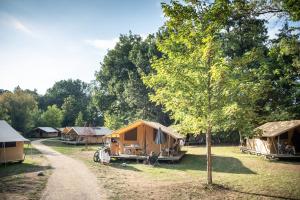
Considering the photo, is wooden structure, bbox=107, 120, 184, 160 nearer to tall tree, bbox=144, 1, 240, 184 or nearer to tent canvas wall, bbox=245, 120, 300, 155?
tent canvas wall, bbox=245, 120, 300, 155

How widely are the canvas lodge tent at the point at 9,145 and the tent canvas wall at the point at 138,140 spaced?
898cm

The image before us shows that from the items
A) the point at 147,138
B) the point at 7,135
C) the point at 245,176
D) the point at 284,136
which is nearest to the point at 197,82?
the point at 245,176

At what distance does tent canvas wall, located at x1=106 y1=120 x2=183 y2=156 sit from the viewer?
27125mm

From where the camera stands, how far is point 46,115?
81.9m

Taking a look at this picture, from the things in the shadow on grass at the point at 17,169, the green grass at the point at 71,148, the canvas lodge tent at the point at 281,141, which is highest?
the canvas lodge tent at the point at 281,141

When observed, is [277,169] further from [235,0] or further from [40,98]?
[40,98]

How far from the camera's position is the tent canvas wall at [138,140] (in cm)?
2712

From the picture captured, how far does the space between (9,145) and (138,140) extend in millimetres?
12327

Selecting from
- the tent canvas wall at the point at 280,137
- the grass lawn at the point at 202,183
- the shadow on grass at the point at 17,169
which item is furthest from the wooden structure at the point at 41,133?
the tent canvas wall at the point at 280,137

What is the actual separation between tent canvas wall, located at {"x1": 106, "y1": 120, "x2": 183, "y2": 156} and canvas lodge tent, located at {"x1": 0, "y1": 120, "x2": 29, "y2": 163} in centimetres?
898

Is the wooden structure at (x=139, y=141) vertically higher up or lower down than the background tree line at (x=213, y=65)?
lower down

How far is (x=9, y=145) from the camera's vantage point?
24234 millimetres

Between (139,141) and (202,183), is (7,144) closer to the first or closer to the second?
(139,141)

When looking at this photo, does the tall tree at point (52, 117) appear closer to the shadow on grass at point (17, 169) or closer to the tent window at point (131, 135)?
the shadow on grass at point (17, 169)
